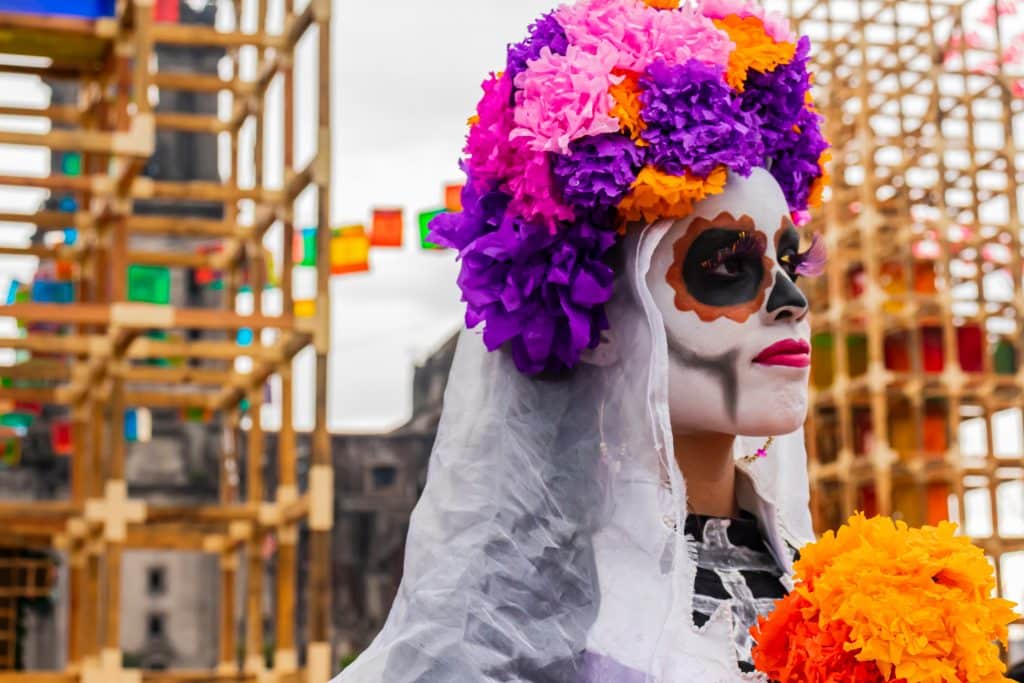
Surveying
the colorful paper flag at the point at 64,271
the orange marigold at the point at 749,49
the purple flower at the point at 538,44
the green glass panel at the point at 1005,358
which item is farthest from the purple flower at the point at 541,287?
the green glass panel at the point at 1005,358

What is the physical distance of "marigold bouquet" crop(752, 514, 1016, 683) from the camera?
293 centimetres

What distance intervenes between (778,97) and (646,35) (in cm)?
34

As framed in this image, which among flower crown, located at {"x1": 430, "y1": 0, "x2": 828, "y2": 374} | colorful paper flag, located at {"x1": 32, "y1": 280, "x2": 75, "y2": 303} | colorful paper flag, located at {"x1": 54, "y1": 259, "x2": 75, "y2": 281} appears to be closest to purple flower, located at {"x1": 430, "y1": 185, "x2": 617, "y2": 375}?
flower crown, located at {"x1": 430, "y1": 0, "x2": 828, "y2": 374}

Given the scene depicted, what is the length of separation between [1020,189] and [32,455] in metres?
25.5

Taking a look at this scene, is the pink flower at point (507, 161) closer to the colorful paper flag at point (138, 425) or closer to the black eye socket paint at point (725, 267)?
the black eye socket paint at point (725, 267)

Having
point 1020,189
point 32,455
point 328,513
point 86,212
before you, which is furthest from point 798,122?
point 32,455

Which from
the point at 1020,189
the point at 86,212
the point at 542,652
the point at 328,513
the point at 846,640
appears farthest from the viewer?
the point at 1020,189

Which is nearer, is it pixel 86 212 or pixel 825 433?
pixel 86 212

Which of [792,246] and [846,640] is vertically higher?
[792,246]

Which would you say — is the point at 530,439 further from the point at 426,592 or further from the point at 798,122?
the point at 798,122

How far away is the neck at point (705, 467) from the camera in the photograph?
359cm

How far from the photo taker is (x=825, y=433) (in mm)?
22344

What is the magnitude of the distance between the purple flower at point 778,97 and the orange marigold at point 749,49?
0.02m

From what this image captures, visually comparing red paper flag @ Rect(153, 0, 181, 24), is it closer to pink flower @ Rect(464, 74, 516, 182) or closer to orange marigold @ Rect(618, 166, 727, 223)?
pink flower @ Rect(464, 74, 516, 182)
